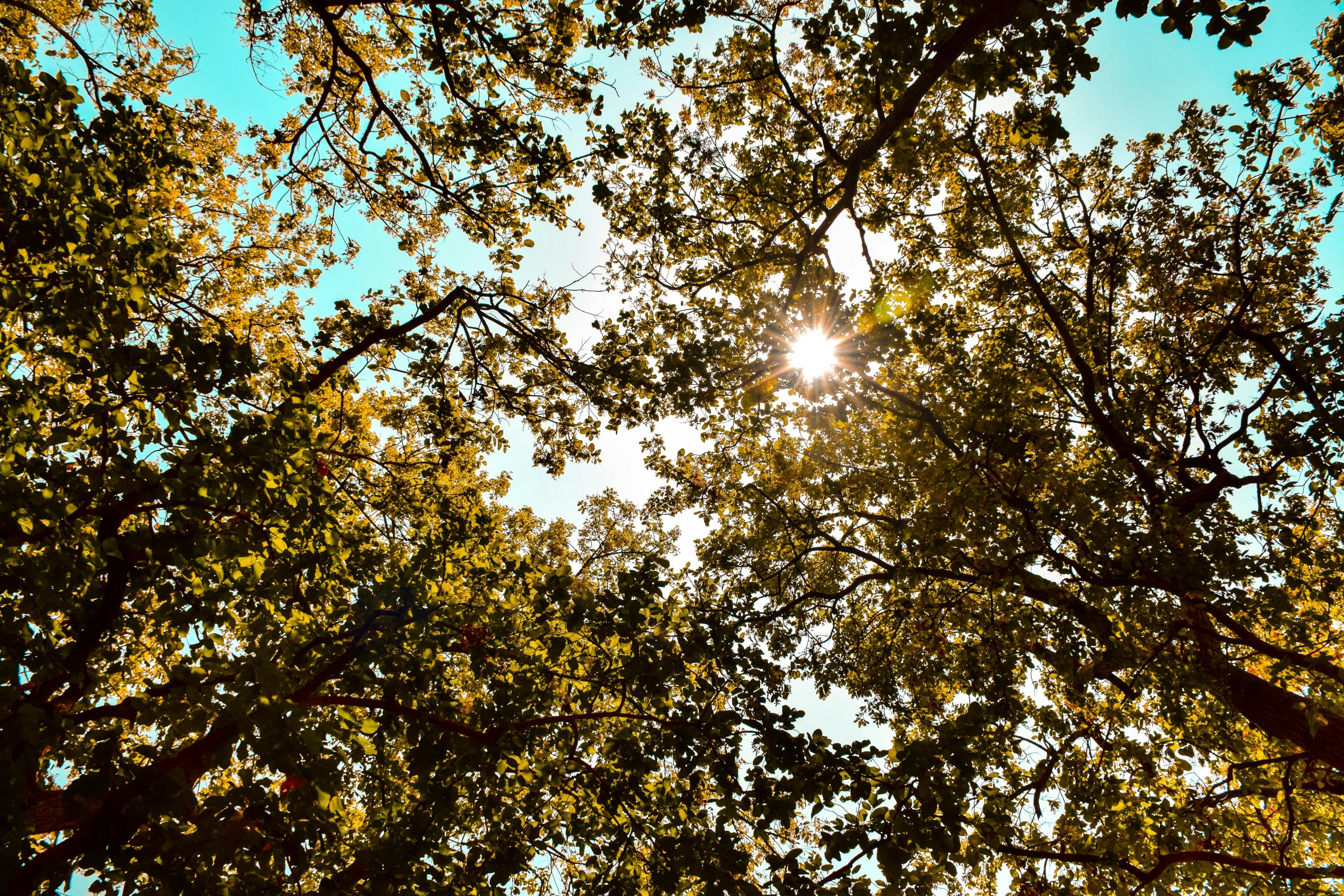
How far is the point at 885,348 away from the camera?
762 centimetres

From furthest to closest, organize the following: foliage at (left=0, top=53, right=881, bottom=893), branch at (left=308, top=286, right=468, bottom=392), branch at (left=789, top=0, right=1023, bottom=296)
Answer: branch at (left=308, top=286, right=468, bottom=392) < branch at (left=789, top=0, right=1023, bottom=296) < foliage at (left=0, top=53, right=881, bottom=893)

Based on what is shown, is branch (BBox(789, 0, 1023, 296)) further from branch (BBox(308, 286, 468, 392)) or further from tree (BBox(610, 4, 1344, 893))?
branch (BBox(308, 286, 468, 392))

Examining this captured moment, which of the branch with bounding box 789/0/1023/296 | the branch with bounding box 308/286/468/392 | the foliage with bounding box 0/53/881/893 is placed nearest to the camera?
the foliage with bounding box 0/53/881/893

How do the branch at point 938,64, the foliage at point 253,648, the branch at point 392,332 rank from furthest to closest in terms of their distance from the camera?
the branch at point 392,332
the branch at point 938,64
the foliage at point 253,648

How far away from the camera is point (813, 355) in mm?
8547

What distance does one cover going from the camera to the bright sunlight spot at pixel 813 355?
833 centimetres

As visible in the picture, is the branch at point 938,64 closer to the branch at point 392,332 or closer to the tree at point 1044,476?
the tree at point 1044,476

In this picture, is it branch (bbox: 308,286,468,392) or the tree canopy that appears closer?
the tree canopy

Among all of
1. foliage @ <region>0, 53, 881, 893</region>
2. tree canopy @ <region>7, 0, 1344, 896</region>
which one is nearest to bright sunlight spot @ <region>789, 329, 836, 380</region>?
tree canopy @ <region>7, 0, 1344, 896</region>

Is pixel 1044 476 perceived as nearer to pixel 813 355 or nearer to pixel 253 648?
pixel 813 355

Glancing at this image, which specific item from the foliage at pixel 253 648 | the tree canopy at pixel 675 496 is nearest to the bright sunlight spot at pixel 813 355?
the tree canopy at pixel 675 496

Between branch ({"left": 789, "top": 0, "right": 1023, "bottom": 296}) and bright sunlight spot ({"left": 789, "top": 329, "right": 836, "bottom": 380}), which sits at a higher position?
bright sunlight spot ({"left": 789, "top": 329, "right": 836, "bottom": 380})

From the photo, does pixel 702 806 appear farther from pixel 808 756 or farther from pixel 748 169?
pixel 748 169

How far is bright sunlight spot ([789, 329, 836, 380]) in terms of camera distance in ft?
27.3
